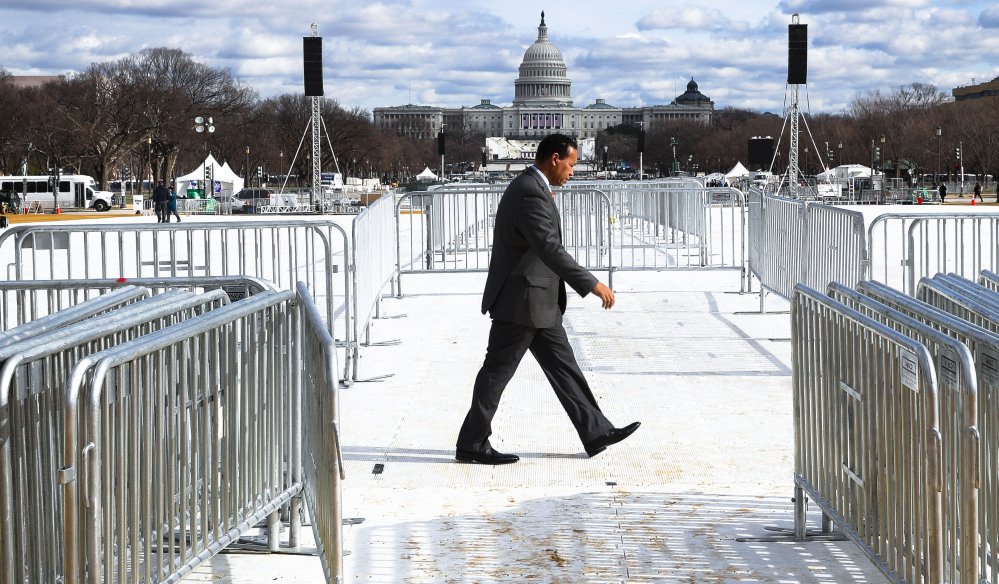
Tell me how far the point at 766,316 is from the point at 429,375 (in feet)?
15.5

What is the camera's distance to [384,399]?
9070 millimetres

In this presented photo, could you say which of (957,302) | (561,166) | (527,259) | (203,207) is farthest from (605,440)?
(203,207)

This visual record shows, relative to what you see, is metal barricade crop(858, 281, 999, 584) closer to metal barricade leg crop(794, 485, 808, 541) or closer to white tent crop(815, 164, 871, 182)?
metal barricade leg crop(794, 485, 808, 541)

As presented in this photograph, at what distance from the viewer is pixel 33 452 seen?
3.95m

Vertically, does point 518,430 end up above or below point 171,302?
below


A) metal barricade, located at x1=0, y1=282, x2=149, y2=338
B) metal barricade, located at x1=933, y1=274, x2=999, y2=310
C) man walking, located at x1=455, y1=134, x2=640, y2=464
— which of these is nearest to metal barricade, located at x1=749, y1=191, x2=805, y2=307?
man walking, located at x1=455, y1=134, x2=640, y2=464

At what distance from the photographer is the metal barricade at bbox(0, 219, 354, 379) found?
32.0 feet

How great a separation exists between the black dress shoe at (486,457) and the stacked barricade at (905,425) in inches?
74.6

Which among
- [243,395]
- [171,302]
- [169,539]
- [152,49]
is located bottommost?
[169,539]

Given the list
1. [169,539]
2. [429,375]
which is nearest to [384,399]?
[429,375]

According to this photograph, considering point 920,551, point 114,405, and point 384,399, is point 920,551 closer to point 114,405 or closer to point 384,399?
point 114,405

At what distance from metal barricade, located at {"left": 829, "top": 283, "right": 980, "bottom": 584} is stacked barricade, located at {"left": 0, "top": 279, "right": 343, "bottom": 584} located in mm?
1788

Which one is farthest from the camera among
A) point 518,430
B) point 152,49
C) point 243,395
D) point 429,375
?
point 152,49

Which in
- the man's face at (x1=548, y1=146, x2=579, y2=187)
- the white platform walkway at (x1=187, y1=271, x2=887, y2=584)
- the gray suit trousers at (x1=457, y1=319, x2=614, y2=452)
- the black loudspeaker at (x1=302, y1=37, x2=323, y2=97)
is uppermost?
the black loudspeaker at (x1=302, y1=37, x2=323, y2=97)
